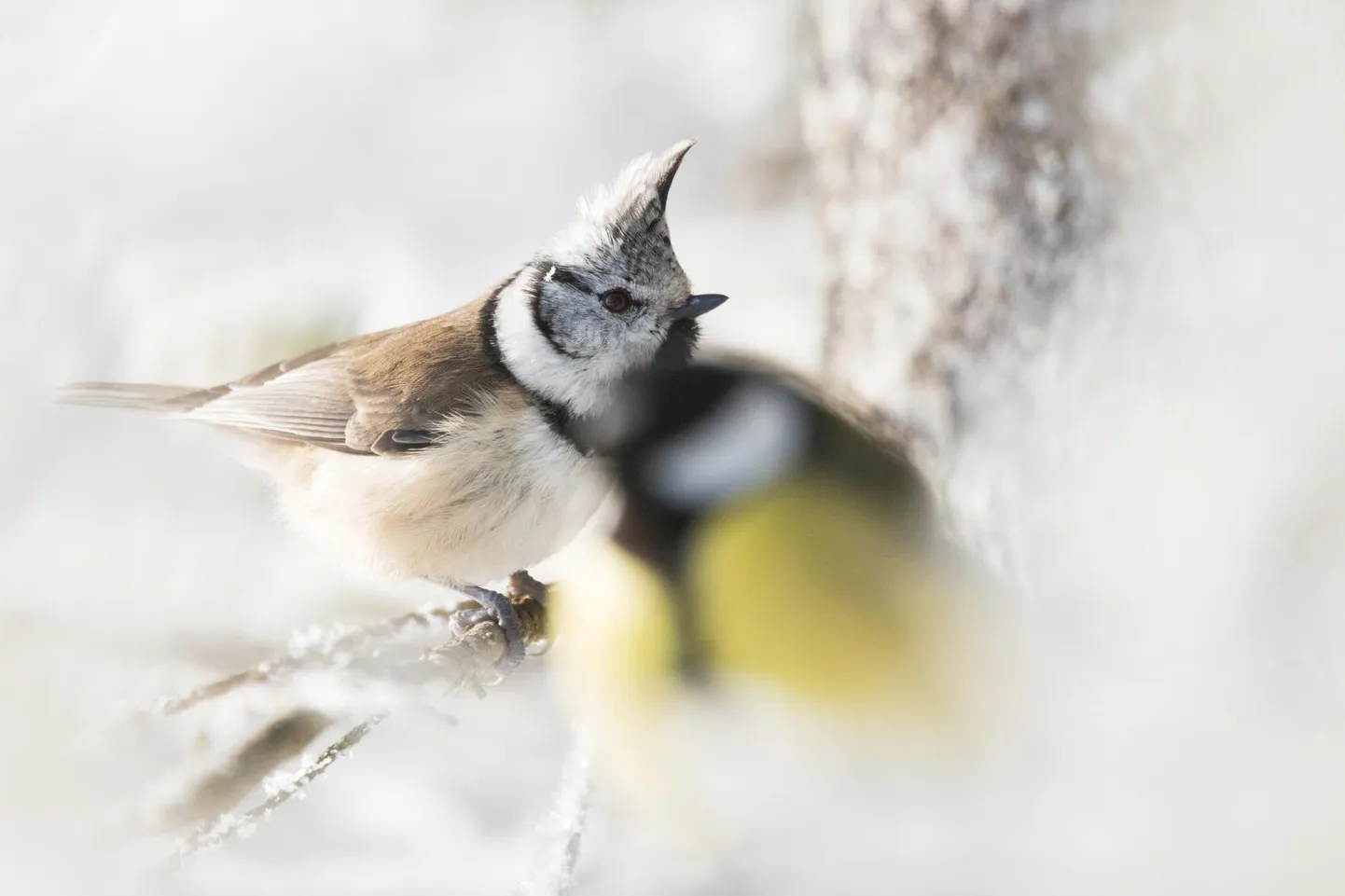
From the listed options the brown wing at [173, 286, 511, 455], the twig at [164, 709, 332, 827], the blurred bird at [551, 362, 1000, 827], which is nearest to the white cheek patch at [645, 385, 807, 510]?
the blurred bird at [551, 362, 1000, 827]

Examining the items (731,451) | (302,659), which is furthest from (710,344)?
(302,659)

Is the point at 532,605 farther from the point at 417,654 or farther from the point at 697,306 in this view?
the point at 697,306

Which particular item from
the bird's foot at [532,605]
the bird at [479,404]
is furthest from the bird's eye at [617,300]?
the bird's foot at [532,605]

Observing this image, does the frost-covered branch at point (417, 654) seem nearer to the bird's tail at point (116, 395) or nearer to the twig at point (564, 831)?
the twig at point (564, 831)

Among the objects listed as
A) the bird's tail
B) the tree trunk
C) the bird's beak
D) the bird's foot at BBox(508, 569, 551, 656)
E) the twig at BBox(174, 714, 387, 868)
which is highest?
the tree trunk

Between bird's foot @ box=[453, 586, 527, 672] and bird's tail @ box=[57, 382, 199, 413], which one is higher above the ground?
bird's tail @ box=[57, 382, 199, 413]

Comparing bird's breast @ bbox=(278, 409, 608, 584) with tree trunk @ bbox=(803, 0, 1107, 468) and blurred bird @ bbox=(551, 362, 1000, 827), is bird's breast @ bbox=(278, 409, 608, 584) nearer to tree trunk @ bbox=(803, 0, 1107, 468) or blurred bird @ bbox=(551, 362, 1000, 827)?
blurred bird @ bbox=(551, 362, 1000, 827)
